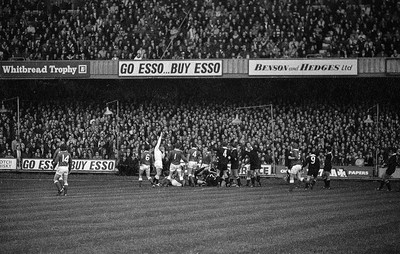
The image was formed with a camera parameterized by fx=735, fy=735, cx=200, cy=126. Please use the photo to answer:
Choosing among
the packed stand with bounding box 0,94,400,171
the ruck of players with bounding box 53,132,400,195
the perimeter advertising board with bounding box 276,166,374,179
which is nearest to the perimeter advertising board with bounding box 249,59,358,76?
the packed stand with bounding box 0,94,400,171

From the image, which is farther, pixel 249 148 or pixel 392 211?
pixel 249 148

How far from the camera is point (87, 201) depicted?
2314 cm

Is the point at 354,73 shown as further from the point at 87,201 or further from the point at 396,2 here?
the point at 87,201

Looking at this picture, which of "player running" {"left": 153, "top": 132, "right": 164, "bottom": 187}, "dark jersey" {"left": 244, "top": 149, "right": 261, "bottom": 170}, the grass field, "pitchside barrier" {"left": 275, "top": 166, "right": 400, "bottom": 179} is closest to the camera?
the grass field

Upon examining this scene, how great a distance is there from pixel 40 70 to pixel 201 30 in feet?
34.5

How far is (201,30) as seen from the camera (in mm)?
46469

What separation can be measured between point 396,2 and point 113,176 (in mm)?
20498

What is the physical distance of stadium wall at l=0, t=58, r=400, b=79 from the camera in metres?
43.6

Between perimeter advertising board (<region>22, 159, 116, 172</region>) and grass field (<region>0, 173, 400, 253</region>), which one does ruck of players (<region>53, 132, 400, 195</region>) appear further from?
perimeter advertising board (<region>22, 159, 116, 172</region>)

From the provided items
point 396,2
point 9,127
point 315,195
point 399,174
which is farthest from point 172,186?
point 396,2

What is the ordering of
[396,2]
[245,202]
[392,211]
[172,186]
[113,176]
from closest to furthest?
[392,211]
[245,202]
[172,186]
[113,176]
[396,2]

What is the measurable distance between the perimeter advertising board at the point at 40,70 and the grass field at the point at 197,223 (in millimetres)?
20924

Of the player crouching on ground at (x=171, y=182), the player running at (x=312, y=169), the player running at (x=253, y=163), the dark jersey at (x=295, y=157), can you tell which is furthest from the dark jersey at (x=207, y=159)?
the player running at (x=312, y=169)

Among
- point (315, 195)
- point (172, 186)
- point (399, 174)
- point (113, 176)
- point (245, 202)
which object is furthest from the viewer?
point (113, 176)
